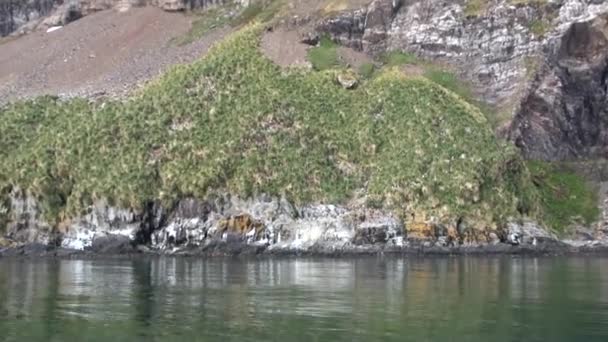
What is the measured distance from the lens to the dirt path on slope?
131 metres

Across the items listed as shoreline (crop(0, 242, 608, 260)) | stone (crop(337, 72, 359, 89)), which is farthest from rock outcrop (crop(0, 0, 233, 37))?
shoreline (crop(0, 242, 608, 260))

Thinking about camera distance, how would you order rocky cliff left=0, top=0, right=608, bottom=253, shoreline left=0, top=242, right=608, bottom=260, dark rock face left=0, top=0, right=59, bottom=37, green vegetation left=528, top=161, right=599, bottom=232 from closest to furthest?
shoreline left=0, top=242, right=608, bottom=260 → rocky cliff left=0, top=0, right=608, bottom=253 → green vegetation left=528, top=161, right=599, bottom=232 → dark rock face left=0, top=0, right=59, bottom=37

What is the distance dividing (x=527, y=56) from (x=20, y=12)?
297ft

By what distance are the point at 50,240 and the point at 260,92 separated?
31.5 meters

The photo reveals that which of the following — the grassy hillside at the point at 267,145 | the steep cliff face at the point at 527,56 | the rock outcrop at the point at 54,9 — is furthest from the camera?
the rock outcrop at the point at 54,9

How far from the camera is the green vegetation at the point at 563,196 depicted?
10988 centimetres

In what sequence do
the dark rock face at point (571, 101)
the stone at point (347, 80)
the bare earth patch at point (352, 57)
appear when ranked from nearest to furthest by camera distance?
the stone at point (347, 80) < the dark rock face at point (571, 101) < the bare earth patch at point (352, 57)

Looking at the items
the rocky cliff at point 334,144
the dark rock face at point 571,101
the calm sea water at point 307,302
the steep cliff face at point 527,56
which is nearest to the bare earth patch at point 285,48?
the rocky cliff at point 334,144

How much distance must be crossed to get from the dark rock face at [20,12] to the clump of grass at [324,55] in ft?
194

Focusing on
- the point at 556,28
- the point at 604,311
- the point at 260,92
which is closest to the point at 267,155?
the point at 260,92

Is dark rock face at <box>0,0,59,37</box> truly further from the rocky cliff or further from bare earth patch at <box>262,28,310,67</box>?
bare earth patch at <box>262,28,310,67</box>

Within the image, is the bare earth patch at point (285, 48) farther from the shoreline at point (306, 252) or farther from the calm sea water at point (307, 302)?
the calm sea water at point (307, 302)

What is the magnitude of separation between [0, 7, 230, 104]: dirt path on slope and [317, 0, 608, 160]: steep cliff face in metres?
23.6

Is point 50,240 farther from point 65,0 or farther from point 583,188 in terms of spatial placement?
point 65,0
